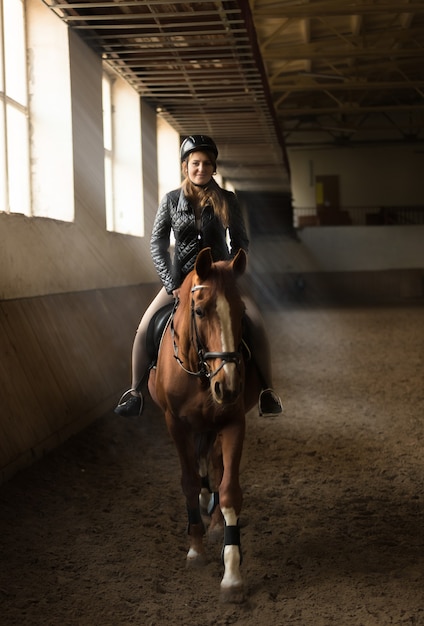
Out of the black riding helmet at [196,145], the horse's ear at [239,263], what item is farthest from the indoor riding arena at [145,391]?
the black riding helmet at [196,145]

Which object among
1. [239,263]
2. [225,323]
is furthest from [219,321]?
[239,263]

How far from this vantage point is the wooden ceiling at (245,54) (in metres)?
8.62

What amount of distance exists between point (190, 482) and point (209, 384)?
0.72 metres

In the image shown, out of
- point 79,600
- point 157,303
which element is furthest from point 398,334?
point 79,600

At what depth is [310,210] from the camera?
3919 cm

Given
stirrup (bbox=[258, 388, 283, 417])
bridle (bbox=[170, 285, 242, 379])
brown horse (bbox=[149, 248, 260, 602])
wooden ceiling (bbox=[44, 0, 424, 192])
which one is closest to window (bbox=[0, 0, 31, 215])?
wooden ceiling (bbox=[44, 0, 424, 192])

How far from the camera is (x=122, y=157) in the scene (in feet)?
41.9

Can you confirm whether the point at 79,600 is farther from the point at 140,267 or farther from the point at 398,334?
the point at 398,334

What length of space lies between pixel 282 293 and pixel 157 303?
29642 millimetres

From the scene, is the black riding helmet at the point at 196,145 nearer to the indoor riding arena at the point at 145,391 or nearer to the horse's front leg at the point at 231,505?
the horse's front leg at the point at 231,505

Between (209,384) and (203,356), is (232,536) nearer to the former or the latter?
(209,384)

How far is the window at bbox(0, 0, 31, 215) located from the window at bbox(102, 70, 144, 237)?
369 centimetres

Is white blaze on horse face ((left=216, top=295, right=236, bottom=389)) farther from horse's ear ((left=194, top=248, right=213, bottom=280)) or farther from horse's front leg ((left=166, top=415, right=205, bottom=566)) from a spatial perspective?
horse's front leg ((left=166, top=415, right=205, bottom=566))

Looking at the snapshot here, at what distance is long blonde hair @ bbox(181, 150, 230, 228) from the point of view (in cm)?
444
